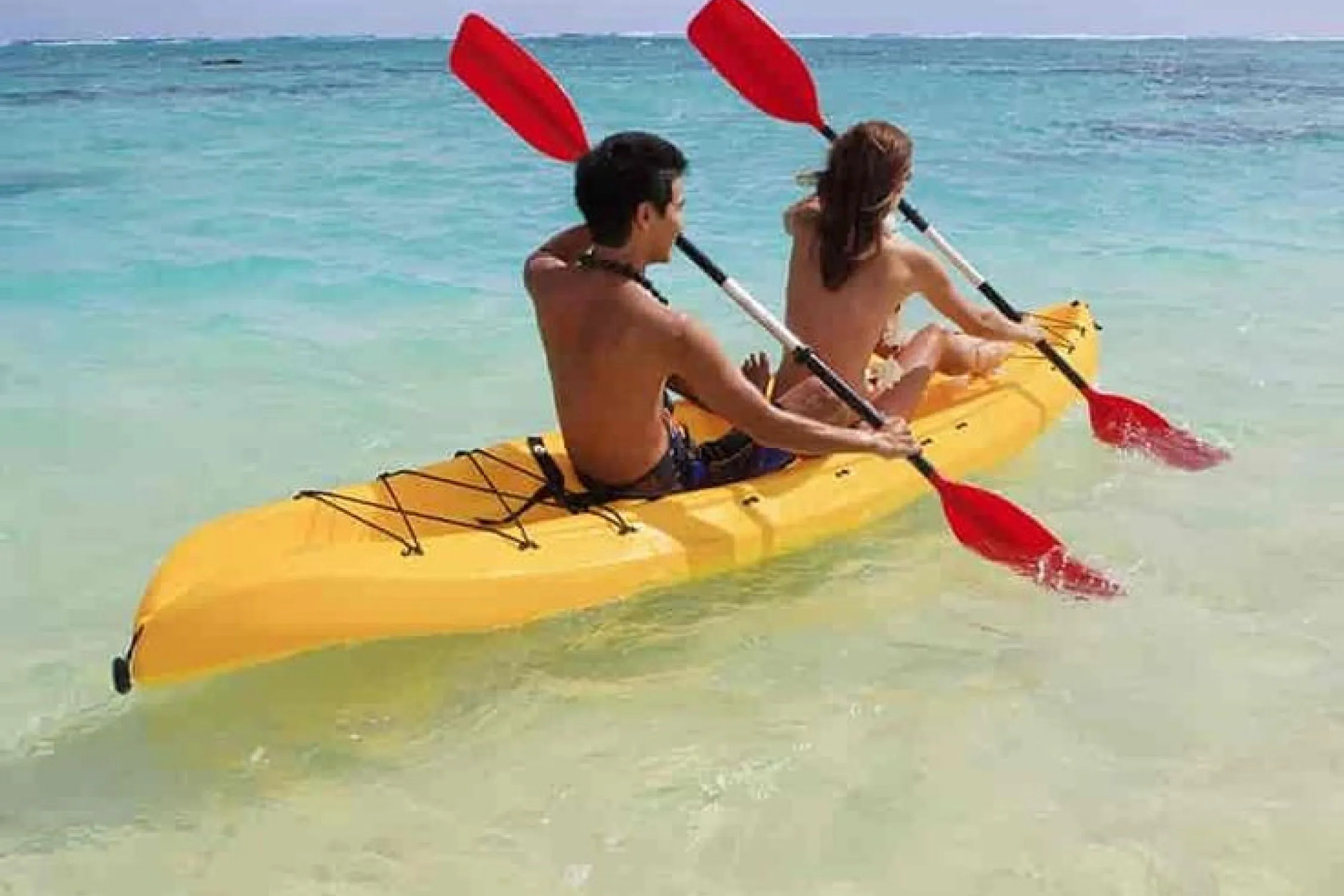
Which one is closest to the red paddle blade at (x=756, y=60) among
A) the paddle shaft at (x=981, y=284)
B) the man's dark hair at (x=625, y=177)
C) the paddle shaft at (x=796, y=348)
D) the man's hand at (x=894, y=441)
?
the paddle shaft at (x=981, y=284)

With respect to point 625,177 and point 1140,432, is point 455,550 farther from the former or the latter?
point 1140,432

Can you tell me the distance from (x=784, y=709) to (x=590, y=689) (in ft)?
1.74

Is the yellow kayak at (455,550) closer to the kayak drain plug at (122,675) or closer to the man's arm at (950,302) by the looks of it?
the kayak drain plug at (122,675)

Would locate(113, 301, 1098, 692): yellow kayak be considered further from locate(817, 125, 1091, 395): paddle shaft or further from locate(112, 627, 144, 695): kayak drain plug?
locate(817, 125, 1091, 395): paddle shaft

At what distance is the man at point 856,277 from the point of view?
4438 mm

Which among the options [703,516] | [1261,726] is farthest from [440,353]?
[1261,726]

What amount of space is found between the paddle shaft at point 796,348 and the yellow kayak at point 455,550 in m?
0.27

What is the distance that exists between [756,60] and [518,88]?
133 centimetres

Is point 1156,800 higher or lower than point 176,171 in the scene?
higher

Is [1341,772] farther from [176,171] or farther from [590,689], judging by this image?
[176,171]

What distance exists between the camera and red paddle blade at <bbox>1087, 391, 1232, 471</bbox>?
5.74m

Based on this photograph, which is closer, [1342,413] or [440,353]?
[1342,413]

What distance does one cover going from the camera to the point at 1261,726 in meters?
3.68

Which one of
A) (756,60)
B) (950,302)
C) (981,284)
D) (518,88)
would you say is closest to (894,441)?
(950,302)
